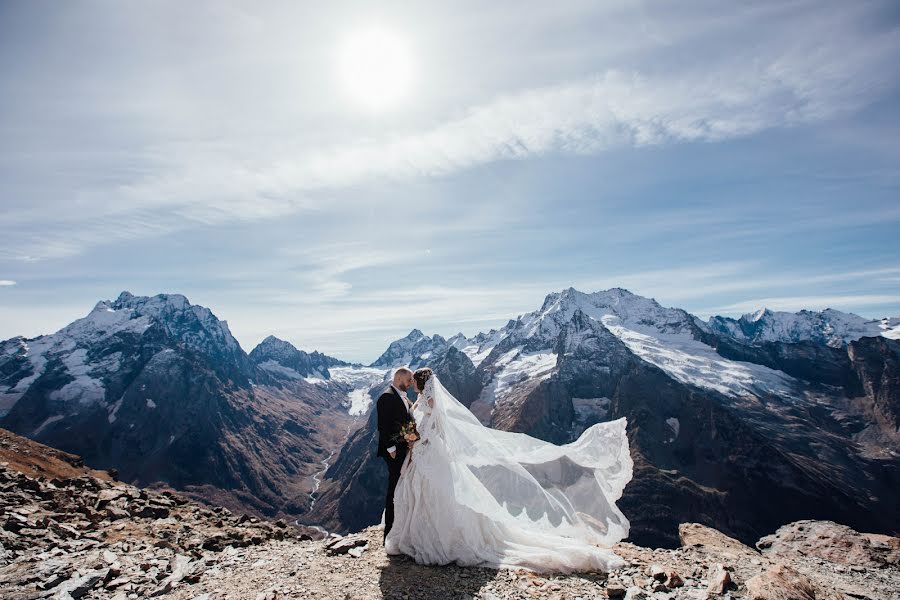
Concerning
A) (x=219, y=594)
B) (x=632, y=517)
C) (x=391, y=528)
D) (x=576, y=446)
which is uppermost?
(x=576, y=446)

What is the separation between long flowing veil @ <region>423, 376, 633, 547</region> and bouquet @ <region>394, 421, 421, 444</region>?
0.28 m

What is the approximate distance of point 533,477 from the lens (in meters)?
13.2

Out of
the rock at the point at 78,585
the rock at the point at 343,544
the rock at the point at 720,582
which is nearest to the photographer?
the rock at the point at 720,582

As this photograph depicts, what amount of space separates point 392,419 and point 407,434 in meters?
0.53

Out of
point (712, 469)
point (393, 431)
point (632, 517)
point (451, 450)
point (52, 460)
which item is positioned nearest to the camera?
point (393, 431)

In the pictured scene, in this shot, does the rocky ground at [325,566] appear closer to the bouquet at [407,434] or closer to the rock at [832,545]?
the rock at [832,545]

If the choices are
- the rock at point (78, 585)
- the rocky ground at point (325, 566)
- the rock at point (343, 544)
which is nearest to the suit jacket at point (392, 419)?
the rocky ground at point (325, 566)

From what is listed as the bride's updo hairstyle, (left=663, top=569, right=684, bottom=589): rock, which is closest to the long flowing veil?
the bride's updo hairstyle

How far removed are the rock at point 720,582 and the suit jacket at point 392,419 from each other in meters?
6.89

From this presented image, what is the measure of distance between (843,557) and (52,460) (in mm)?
41280

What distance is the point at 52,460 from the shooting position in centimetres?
2925

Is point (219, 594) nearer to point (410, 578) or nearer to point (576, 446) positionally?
point (410, 578)

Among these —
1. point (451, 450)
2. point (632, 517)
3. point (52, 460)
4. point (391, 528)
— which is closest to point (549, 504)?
point (451, 450)

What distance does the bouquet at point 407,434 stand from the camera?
1101 centimetres
